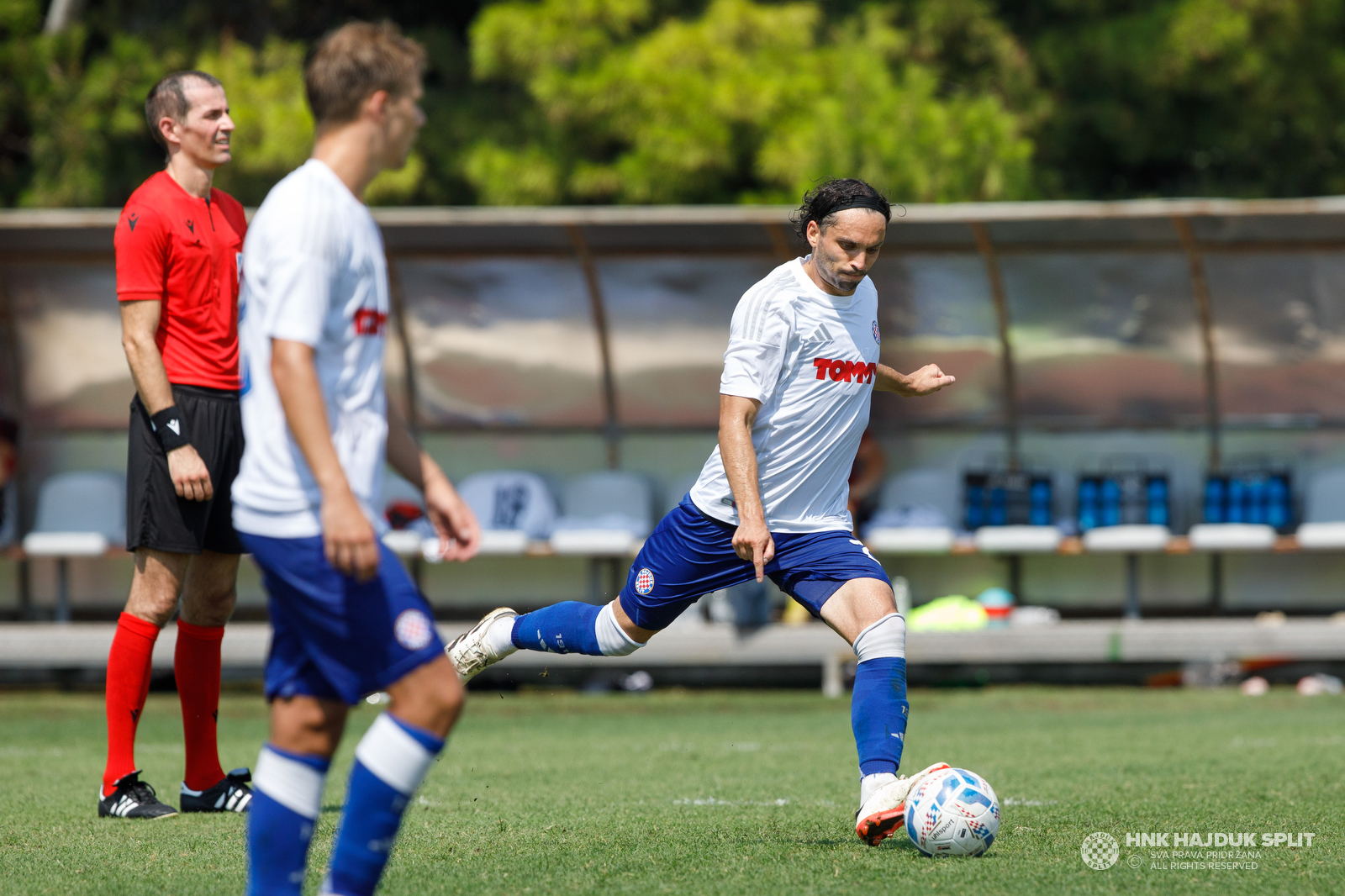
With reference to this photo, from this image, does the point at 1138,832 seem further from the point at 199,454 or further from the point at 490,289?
the point at 490,289

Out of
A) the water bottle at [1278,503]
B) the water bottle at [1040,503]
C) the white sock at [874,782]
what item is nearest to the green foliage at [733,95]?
the water bottle at [1040,503]

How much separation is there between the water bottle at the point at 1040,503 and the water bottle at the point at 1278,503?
60.2 inches

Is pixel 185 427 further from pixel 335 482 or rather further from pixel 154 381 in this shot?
pixel 335 482

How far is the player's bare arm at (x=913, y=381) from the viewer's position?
14.5 ft

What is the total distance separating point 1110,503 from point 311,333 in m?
9.00

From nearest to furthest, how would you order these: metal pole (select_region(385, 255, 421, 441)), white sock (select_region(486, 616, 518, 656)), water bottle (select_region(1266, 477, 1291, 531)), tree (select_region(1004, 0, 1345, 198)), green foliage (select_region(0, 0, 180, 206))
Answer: white sock (select_region(486, 616, 518, 656)) → water bottle (select_region(1266, 477, 1291, 531)) → metal pole (select_region(385, 255, 421, 441)) → green foliage (select_region(0, 0, 180, 206)) → tree (select_region(1004, 0, 1345, 198))

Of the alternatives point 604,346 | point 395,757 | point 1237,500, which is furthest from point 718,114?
point 395,757

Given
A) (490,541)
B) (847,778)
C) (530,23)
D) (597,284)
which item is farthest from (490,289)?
(847,778)

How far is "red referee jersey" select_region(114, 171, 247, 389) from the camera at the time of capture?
14.3 feet

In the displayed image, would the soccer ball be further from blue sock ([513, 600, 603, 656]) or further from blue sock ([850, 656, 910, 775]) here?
blue sock ([513, 600, 603, 656])

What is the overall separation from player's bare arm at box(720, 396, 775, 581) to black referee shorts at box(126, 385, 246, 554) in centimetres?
146

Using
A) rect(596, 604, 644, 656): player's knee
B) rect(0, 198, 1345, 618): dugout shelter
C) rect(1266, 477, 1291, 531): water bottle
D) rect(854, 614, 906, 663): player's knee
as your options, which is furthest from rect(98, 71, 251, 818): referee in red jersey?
rect(1266, 477, 1291, 531): water bottle

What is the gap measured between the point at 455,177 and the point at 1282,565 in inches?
317

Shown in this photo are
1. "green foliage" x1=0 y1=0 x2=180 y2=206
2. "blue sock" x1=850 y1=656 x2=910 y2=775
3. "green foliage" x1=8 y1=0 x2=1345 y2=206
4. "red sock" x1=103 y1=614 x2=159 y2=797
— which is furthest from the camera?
"green foliage" x1=0 y1=0 x2=180 y2=206
